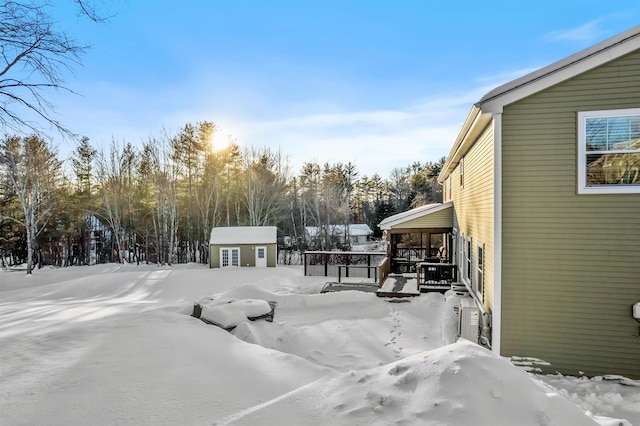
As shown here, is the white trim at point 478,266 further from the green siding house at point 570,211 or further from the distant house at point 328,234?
the distant house at point 328,234

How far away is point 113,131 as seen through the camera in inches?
1138

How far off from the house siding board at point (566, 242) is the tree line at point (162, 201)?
23.1 m

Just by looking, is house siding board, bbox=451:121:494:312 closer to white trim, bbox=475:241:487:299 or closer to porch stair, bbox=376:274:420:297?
white trim, bbox=475:241:487:299

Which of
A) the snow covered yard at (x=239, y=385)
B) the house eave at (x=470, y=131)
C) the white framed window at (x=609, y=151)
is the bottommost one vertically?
the snow covered yard at (x=239, y=385)

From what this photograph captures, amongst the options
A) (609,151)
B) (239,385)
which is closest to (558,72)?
(609,151)

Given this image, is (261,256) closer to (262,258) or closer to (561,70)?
(262,258)

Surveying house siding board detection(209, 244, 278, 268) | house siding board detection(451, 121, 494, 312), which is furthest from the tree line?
house siding board detection(451, 121, 494, 312)

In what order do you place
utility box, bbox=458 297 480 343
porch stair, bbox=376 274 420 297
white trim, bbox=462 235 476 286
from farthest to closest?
porch stair, bbox=376 274 420 297 → white trim, bbox=462 235 476 286 → utility box, bbox=458 297 480 343

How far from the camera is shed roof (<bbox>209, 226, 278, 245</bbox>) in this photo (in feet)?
71.3

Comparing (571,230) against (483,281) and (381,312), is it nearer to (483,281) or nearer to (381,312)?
(483,281)

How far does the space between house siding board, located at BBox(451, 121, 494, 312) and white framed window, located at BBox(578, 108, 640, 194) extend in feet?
4.68

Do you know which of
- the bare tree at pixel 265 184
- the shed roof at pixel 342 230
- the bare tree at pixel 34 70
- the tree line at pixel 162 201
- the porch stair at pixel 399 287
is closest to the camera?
the bare tree at pixel 34 70

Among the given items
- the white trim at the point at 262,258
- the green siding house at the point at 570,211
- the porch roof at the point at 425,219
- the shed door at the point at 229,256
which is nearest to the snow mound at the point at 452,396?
the green siding house at the point at 570,211

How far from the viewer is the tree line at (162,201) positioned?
27047 millimetres
